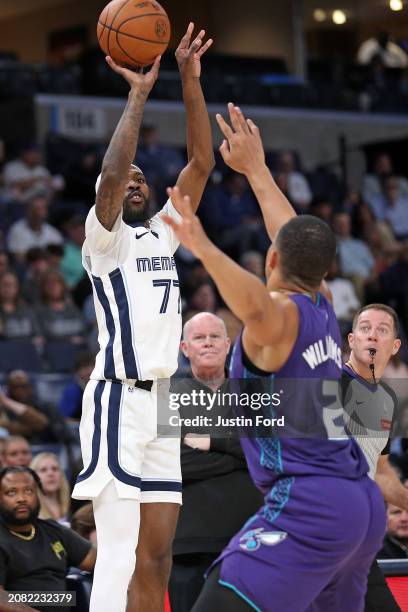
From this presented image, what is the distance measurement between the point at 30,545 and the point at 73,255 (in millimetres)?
7212

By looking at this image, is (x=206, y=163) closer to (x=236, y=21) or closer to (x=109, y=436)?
(x=109, y=436)

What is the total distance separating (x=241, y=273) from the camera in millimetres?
3818

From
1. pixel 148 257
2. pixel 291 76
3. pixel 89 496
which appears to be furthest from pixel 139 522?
pixel 291 76

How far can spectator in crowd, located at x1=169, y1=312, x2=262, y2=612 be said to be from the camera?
6266mm

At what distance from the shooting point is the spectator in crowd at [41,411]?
32.2ft

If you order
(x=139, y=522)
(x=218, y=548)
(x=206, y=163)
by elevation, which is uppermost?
(x=206, y=163)

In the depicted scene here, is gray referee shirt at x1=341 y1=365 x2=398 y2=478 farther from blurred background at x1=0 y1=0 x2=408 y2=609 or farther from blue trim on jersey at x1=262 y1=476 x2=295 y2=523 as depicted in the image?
blurred background at x1=0 y1=0 x2=408 y2=609

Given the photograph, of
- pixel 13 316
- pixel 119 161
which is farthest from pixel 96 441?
pixel 13 316

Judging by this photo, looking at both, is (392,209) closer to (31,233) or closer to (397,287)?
(397,287)

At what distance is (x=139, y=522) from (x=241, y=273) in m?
1.65

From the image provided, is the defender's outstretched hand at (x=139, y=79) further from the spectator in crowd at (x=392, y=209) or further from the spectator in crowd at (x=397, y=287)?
the spectator in crowd at (x=392, y=209)

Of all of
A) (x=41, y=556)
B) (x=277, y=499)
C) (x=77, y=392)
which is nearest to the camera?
(x=277, y=499)

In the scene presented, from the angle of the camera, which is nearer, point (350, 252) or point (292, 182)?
point (350, 252)

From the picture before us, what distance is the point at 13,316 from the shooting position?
11.4 m
